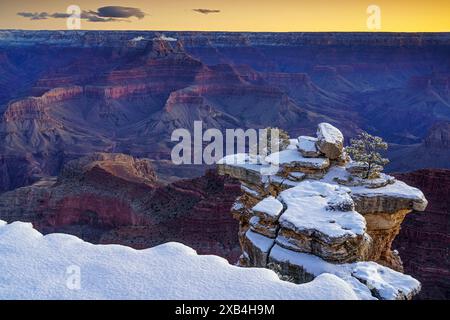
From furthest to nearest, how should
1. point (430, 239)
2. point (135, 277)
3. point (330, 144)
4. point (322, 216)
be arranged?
1. point (430, 239)
2. point (330, 144)
3. point (322, 216)
4. point (135, 277)

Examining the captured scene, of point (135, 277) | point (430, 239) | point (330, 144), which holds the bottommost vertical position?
point (430, 239)

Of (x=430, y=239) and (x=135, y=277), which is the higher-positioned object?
(x=135, y=277)

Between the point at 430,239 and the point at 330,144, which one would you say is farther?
the point at 430,239

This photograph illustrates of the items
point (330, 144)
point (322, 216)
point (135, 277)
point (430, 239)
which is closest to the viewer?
point (135, 277)

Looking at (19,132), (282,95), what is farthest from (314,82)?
(19,132)

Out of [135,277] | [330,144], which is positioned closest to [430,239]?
[330,144]

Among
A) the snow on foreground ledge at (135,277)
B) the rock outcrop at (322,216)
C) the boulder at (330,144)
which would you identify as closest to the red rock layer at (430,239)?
the rock outcrop at (322,216)

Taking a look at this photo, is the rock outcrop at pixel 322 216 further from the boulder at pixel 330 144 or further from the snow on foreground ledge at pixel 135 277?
the snow on foreground ledge at pixel 135 277

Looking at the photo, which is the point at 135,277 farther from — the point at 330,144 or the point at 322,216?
the point at 330,144
